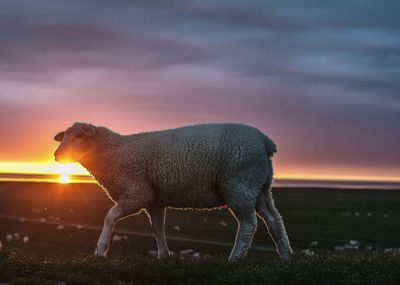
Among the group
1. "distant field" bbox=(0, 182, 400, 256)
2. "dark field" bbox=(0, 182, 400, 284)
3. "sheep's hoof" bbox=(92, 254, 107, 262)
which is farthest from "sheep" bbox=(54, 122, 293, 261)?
"distant field" bbox=(0, 182, 400, 256)

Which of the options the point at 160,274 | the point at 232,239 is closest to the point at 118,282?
the point at 160,274

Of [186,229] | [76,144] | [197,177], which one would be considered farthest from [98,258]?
[186,229]

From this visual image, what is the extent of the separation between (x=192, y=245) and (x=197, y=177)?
16.2 metres

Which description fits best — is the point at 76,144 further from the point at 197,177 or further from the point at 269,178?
the point at 269,178

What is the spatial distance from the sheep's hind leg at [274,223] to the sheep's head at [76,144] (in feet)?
14.1

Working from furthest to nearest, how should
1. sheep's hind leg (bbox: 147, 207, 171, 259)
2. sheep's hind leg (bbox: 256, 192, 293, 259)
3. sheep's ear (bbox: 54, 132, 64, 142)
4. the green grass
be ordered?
sheep's ear (bbox: 54, 132, 64, 142)
sheep's hind leg (bbox: 147, 207, 171, 259)
sheep's hind leg (bbox: 256, 192, 293, 259)
the green grass

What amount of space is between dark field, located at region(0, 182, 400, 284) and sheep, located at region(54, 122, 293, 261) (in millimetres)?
827

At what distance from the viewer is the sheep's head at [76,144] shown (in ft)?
54.3

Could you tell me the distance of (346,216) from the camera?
50969 mm

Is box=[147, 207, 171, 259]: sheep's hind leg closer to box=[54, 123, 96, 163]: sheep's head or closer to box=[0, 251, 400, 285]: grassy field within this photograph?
box=[0, 251, 400, 285]: grassy field

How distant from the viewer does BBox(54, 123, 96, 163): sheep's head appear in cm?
1655

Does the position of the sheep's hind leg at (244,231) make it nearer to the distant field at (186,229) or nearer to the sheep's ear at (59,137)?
the sheep's ear at (59,137)

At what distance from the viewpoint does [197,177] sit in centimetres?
1497

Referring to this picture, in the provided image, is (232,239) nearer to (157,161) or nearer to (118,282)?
(157,161)
